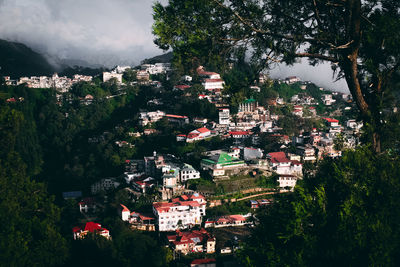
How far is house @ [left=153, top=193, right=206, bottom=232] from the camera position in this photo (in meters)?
18.7

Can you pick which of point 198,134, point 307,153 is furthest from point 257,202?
point 198,134

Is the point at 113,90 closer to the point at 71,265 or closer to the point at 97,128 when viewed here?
the point at 97,128

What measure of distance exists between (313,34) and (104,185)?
2154 cm

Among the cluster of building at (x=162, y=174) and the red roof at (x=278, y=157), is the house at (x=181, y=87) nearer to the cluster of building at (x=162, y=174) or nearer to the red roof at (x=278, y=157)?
the cluster of building at (x=162, y=174)

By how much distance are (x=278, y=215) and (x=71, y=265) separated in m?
12.3

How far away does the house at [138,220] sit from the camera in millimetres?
18828

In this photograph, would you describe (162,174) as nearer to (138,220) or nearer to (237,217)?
(138,220)

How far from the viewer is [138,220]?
1906 centimetres

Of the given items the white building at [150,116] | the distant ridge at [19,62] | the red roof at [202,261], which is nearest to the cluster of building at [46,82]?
the distant ridge at [19,62]

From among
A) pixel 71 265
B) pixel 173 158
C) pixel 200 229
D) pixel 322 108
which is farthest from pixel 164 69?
pixel 71 265

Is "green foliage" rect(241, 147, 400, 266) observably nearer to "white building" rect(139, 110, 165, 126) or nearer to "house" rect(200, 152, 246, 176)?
"house" rect(200, 152, 246, 176)

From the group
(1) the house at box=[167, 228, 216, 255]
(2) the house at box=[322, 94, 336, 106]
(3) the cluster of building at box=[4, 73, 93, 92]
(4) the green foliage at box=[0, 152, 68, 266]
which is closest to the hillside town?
(1) the house at box=[167, 228, 216, 255]

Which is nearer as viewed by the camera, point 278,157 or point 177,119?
point 278,157

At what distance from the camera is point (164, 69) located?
47.3 meters
